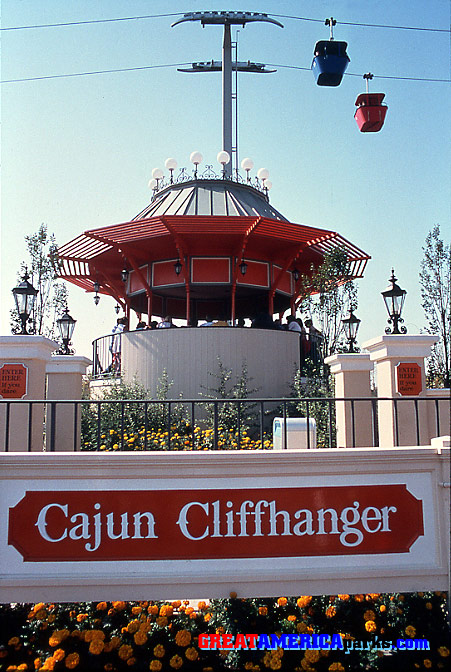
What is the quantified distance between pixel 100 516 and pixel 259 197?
16572 mm

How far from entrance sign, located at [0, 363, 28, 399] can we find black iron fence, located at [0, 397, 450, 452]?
0.16 metres

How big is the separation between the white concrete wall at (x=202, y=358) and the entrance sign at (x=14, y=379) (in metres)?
7.24

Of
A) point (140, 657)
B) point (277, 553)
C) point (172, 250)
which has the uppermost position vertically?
point (172, 250)

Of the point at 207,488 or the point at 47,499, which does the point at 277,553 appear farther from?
the point at 47,499

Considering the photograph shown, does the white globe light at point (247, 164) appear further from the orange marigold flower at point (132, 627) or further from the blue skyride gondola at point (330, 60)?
the orange marigold flower at point (132, 627)

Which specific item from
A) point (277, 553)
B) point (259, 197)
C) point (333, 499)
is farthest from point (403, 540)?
point (259, 197)

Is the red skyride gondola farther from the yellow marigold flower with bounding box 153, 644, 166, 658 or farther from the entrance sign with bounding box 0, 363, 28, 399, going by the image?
the yellow marigold flower with bounding box 153, 644, 166, 658

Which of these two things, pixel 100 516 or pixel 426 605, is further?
pixel 426 605

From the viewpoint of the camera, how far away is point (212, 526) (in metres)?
4.09

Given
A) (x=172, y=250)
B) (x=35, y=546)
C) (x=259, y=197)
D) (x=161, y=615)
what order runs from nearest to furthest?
1. (x=35, y=546)
2. (x=161, y=615)
3. (x=172, y=250)
4. (x=259, y=197)

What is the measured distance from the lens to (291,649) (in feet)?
13.8

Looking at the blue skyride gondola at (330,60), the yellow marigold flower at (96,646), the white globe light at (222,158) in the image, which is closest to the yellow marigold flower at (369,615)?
the yellow marigold flower at (96,646)

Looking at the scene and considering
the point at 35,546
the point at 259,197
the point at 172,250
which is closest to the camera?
the point at 35,546

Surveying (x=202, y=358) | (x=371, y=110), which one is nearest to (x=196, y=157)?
(x=202, y=358)
